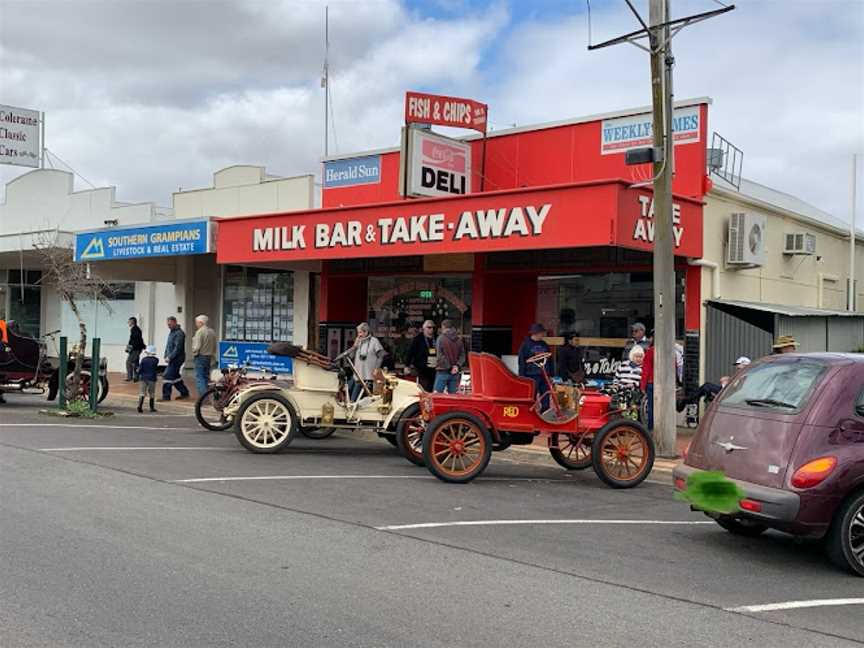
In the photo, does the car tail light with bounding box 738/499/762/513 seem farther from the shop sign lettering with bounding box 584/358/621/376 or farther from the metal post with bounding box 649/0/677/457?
the shop sign lettering with bounding box 584/358/621/376

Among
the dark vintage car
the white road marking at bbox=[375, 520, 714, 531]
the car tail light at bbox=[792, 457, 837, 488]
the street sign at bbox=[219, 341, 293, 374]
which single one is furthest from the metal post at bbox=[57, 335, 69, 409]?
the car tail light at bbox=[792, 457, 837, 488]

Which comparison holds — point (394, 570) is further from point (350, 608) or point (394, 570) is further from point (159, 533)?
point (159, 533)

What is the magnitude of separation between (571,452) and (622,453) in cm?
120

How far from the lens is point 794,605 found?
573 cm

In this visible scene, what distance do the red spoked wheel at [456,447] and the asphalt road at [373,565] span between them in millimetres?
182

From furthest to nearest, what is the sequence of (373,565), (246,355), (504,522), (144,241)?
(246,355) < (144,241) < (504,522) < (373,565)

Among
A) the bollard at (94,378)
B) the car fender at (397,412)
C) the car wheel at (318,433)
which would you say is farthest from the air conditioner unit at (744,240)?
the bollard at (94,378)

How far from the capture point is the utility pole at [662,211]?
11.8 metres

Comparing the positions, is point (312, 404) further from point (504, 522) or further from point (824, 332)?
point (824, 332)

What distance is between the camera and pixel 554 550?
698 centimetres

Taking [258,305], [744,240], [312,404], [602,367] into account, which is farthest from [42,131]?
[744,240]

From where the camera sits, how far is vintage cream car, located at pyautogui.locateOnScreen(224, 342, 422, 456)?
11.6 m

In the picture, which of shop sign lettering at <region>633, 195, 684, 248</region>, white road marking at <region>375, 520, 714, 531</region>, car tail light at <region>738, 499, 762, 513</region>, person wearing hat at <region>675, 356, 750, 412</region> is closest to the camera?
car tail light at <region>738, 499, 762, 513</region>

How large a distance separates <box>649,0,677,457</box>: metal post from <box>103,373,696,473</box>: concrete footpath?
54cm
